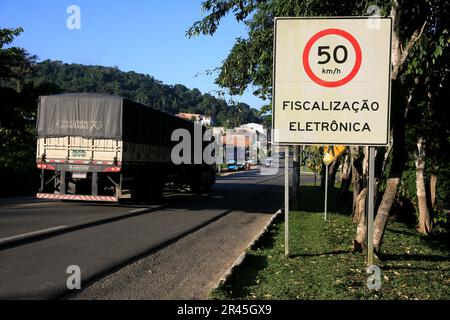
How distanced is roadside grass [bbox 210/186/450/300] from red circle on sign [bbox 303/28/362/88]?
2773 millimetres

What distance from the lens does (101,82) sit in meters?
86.1

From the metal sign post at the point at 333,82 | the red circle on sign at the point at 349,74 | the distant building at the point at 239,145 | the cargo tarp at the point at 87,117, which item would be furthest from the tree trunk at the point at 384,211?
the distant building at the point at 239,145

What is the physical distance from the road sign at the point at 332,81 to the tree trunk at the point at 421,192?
25.0ft

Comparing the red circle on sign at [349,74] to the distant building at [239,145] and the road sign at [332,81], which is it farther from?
the distant building at [239,145]

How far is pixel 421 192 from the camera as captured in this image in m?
15.1

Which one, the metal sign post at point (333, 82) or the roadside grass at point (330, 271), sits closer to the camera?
the roadside grass at point (330, 271)

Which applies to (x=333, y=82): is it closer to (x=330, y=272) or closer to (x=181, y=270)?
(x=330, y=272)

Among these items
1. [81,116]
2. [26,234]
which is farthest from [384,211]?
[81,116]

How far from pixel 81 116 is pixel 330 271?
11.5 metres

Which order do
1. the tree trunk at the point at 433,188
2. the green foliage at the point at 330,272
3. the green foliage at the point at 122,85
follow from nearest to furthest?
the green foliage at the point at 330,272, the tree trunk at the point at 433,188, the green foliage at the point at 122,85

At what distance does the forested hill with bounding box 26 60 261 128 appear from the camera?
7598 cm

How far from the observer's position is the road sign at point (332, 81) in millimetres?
7609
